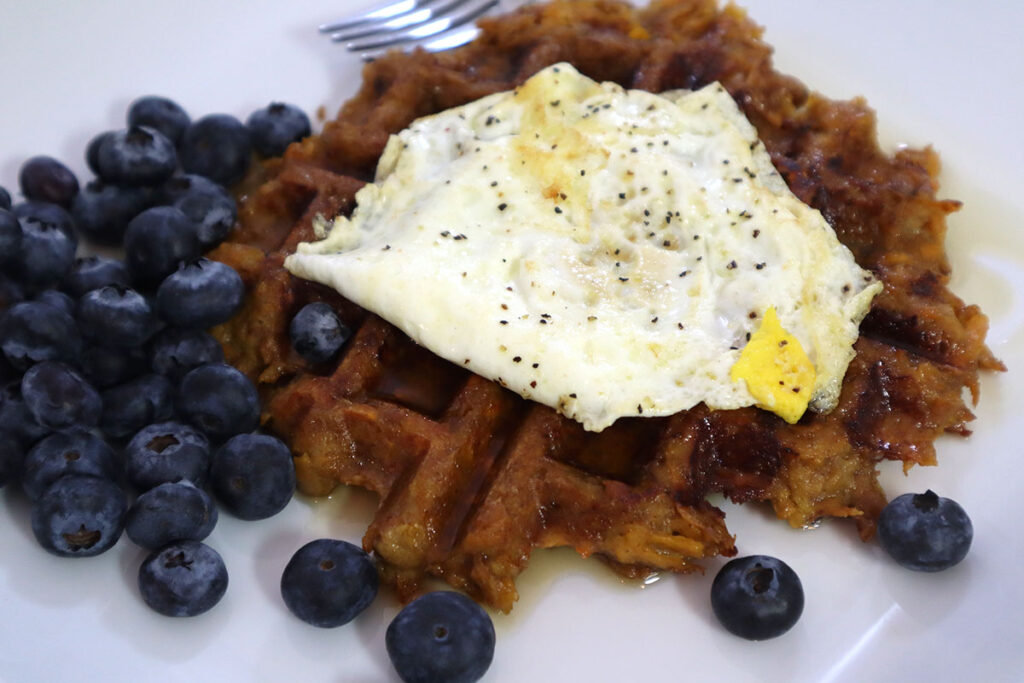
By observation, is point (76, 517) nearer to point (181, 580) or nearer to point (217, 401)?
point (181, 580)

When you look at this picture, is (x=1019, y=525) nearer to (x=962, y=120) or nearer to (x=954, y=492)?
(x=954, y=492)

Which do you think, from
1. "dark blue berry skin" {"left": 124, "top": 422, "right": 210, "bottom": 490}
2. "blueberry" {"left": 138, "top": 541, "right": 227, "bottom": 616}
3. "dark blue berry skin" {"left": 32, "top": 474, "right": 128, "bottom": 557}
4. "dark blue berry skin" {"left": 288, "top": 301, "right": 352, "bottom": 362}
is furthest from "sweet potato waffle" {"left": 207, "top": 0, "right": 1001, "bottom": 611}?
"dark blue berry skin" {"left": 32, "top": 474, "right": 128, "bottom": 557}

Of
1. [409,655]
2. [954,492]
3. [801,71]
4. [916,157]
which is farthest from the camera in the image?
[801,71]

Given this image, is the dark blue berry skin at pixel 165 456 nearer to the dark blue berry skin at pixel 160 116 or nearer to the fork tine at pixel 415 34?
the dark blue berry skin at pixel 160 116

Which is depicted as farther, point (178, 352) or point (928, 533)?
point (178, 352)

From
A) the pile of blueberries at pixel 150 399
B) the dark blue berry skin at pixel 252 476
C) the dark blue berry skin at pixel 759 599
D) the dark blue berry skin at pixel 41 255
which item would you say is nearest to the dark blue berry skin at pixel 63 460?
the pile of blueberries at pixel 150 399

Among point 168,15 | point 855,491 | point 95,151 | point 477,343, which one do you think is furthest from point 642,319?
point 168,15

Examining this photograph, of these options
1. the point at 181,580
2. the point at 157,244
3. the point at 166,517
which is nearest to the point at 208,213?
the point at 157,244
